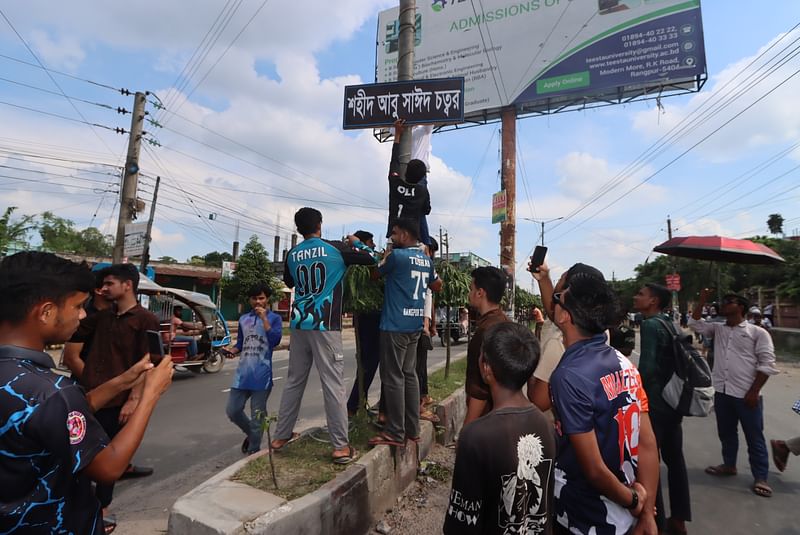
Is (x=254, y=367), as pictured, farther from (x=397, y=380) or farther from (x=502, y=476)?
(x=502, y=476)

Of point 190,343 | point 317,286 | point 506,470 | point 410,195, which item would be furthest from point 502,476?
point 190,343

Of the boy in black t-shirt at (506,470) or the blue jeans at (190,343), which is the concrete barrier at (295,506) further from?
the blue jeans at (190,343)

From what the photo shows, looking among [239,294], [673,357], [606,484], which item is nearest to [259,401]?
[606,484]

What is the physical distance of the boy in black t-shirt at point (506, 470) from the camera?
1.57 meters

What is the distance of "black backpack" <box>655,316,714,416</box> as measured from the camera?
315 centimetres

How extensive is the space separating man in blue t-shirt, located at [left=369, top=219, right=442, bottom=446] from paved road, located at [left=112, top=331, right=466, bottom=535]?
1.91m

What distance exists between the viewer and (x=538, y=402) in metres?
2.45

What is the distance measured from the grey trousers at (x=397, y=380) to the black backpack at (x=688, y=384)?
198 cm

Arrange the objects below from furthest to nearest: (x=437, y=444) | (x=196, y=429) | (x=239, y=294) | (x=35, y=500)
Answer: (x=239, y=294) < (x=196, y=429) < (x=437, y=444) < (x=35, y=500)

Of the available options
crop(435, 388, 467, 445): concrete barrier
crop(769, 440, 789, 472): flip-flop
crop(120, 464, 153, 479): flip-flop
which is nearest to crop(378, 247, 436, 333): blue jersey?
crop(435, 388, 467, 445): concrete barrier

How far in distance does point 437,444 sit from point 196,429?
3426mm

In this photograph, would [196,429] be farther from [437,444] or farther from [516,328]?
[516,328]

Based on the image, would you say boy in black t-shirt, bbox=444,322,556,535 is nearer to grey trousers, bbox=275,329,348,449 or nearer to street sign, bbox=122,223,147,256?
grey trousers, bbox=275,329,348,449

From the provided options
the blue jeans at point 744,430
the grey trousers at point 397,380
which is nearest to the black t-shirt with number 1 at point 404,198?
the grey trousers at point 397,380
